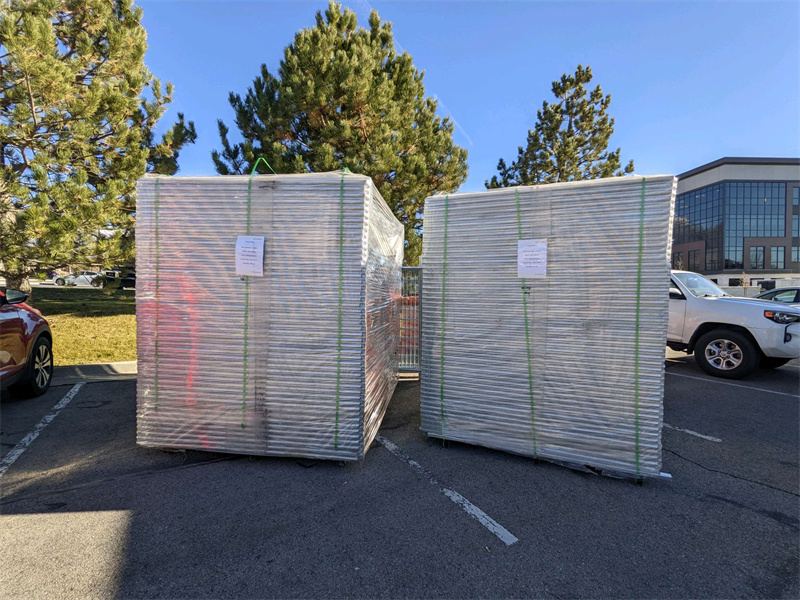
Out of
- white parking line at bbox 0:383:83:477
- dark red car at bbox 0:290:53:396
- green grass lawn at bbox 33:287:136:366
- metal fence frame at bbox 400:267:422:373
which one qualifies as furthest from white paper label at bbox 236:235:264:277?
green grass lawn at bbox 33:287:136:366

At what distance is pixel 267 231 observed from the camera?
3.42 meters

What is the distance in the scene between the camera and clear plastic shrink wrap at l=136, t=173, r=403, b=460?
336 centimetres

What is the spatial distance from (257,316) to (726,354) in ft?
24.5

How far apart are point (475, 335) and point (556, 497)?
1.43m

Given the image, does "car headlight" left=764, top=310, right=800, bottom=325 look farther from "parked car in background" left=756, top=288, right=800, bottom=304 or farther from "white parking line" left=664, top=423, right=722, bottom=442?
"parked car in background" left=756, top=288, right=800, bottom=304

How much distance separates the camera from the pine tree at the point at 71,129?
6.47 metres

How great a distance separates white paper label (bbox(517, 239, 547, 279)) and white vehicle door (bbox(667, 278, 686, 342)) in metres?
5.16

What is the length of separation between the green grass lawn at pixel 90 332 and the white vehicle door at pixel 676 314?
391 inches

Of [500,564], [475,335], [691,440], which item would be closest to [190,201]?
[475,335]

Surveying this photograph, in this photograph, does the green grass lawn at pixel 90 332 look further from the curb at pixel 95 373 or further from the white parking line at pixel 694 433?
the white parking line at pixel 694 433

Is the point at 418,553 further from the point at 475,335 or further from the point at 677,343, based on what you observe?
the point at 677,343

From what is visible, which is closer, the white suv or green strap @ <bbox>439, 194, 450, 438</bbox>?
green strap @ <bbox>439, 194, 450, 438</bbox>

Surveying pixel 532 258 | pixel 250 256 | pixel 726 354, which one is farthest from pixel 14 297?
pixel 726 354

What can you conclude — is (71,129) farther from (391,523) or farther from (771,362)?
(771,362)
